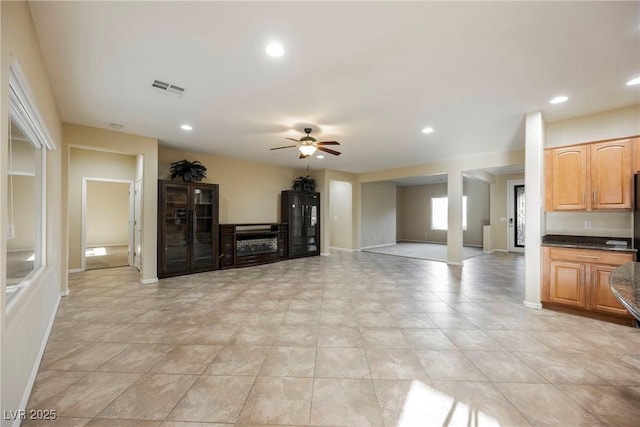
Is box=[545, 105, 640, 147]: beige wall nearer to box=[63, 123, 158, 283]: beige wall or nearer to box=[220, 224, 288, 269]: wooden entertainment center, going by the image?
box=[220, 224, 288, 269]: wooden entertainment center

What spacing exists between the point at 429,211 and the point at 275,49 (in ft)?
33.5

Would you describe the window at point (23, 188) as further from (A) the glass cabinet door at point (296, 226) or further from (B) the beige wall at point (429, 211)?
(B) the beige wall at point (429, 211)

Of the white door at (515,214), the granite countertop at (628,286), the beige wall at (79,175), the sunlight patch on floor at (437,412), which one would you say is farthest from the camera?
the white door at (515,214)

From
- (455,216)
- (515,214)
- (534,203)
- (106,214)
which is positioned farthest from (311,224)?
(106,214)

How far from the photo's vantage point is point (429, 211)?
11.0 meters

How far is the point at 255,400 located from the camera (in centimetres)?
178

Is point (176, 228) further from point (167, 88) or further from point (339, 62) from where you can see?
point (339, 62)

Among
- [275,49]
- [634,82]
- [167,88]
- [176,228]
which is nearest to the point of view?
[275,49]

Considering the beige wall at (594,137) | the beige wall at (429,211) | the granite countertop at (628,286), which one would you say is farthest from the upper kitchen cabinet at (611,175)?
the beige wall at (429,211)

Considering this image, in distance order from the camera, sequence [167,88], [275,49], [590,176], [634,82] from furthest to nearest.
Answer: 1. [590,176]
2. [167,88]
3. [634,82]
4. [275,49]

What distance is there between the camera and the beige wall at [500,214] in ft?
27.7

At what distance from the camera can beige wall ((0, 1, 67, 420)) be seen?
1.40 m

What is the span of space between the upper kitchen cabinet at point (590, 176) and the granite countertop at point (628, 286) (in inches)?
74.4

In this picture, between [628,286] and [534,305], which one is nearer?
[628,286]
